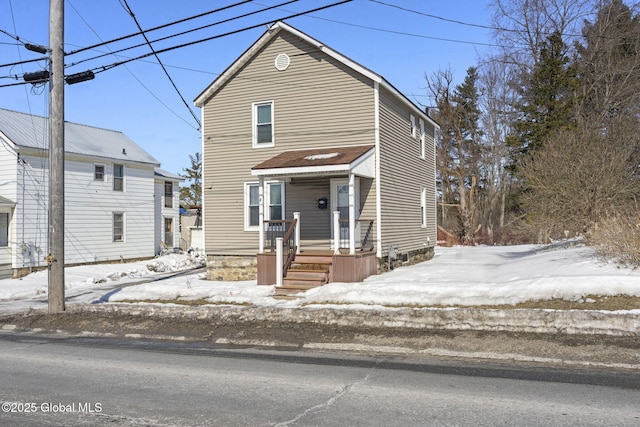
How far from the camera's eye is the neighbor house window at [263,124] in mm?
17234

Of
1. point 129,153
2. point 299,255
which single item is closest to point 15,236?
point 129,153

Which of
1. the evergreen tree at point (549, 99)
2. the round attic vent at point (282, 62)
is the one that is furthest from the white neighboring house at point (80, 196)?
the evergreen tree at point (549, 99)

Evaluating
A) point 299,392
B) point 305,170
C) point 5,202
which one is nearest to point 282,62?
point 305,170

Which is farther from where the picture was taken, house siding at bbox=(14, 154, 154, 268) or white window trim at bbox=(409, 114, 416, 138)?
house siding at bbox=(14, 154, 154, 268)

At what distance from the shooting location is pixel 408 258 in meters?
18.9

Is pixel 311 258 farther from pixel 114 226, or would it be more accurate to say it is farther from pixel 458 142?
pixel 458 142

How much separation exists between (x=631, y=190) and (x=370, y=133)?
327 inches

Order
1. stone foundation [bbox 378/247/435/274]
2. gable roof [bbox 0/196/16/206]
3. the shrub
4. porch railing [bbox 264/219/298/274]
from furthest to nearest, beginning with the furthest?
gable roof [bbox 0/196/16/206], stone foundation [bbox 378/247/435/274], porch railing [bbox 264/219/298/274], the shrub

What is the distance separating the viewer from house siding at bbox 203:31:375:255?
16.2m

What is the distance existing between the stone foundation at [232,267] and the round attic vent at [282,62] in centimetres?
630

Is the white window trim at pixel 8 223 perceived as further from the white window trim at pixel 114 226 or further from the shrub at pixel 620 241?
the shrub at pixel 620 241

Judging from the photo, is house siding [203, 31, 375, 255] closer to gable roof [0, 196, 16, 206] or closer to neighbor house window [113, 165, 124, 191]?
gable roof [0, 196, 16, 206]

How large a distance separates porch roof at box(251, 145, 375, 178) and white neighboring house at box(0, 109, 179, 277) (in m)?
13.6

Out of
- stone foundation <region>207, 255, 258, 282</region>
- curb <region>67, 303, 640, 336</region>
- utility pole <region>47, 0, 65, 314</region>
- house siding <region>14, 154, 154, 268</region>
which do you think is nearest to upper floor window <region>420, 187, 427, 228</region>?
stone foundation <region>207, 255, 258, 282</region>
